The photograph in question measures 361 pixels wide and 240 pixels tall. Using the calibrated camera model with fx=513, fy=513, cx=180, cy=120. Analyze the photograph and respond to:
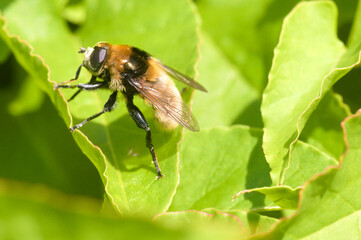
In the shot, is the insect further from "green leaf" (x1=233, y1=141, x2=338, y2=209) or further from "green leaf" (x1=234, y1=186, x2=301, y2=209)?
"green leaf" (x1=234, y1=186, x2=301, y2=209)

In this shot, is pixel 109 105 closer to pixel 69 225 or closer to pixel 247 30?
pixel 247 30

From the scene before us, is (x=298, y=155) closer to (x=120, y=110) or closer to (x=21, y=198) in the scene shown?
(x=120, y=110)

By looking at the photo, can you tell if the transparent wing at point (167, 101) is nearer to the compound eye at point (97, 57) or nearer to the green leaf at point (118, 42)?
the green leaf at point (118, 42)

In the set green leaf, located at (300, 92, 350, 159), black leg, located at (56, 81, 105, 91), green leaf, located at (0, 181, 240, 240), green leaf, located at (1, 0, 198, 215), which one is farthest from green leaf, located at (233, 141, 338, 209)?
green leaf, located at (0, 181, 240, 240)

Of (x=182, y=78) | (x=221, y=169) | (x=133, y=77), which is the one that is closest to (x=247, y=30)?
(x=182, y=78)

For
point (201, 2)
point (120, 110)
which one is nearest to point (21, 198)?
point (120, 110)
